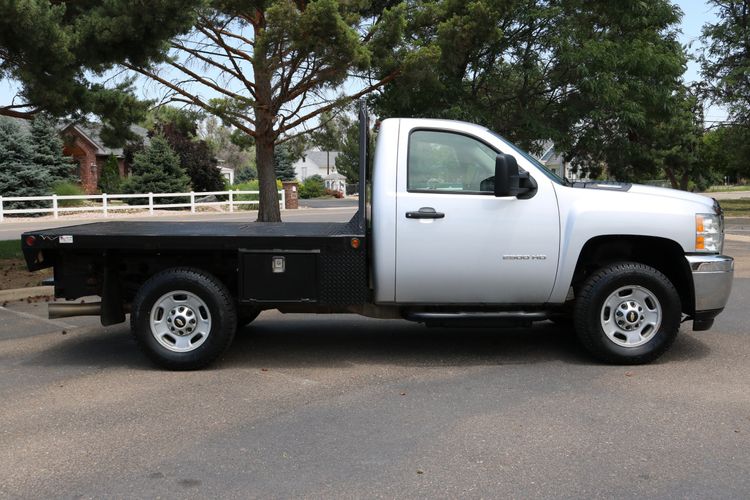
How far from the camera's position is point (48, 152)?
3878cm

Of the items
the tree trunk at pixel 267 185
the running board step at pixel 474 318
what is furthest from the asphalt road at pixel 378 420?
the tree trunk at pixel 267 185

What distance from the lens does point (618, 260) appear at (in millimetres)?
6336

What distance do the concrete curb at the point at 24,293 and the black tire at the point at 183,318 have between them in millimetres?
4177

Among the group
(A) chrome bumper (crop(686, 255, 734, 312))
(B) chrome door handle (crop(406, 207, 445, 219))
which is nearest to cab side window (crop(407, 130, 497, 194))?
(B) chrome door handle (crop(406, 207, 445, 219))

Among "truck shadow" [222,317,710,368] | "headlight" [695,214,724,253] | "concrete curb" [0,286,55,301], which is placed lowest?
"truck shadow" [222,317,710,368]

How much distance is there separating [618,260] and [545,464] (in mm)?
2818

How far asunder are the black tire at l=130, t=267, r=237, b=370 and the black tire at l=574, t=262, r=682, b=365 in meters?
2.98

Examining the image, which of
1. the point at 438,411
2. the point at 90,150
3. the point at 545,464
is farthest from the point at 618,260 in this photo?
the point at 90,150

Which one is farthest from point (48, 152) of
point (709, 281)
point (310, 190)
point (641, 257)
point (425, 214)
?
point (709, 281)

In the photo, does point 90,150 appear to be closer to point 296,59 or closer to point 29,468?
point 296,59

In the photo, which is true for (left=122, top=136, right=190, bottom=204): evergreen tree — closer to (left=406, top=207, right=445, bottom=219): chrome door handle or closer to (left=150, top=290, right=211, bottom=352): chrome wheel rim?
(left=150, top=290, right=211, bottom=352): chrome wheel rim

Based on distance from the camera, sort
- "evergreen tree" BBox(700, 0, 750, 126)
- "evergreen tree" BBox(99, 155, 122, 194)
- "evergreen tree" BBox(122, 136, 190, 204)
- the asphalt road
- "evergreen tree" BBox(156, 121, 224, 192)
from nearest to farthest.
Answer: the asphalt road
"evergreen tree" BBox(700, 0, 750, 126)
"evergreen tree" BBox(122, 136, 190, 204)
"evergreen tree" BBox(99, 155, 122, 194)
"evergreen tree" BBox(156, 121, 224, 192)

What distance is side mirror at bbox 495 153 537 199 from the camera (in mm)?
5711

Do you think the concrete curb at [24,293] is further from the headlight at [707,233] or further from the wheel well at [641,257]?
the headlight at [707,233]
